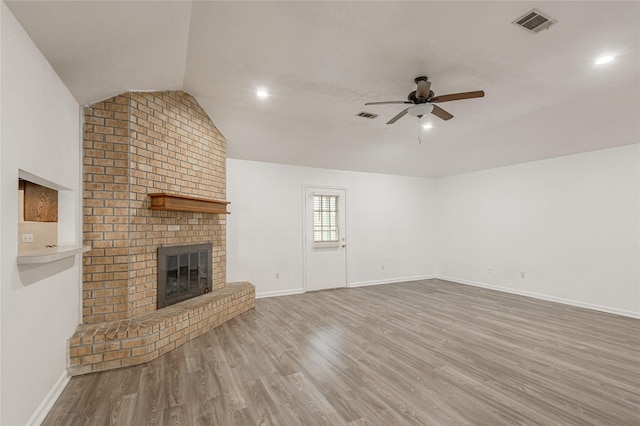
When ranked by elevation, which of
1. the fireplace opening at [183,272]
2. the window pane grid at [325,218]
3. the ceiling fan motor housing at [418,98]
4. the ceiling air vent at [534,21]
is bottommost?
the fireplace opening at [183,272]

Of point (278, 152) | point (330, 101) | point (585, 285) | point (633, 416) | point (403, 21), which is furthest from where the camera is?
point (278, 152)

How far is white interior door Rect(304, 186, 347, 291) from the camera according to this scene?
6.02 meters

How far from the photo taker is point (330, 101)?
3822 millimetres

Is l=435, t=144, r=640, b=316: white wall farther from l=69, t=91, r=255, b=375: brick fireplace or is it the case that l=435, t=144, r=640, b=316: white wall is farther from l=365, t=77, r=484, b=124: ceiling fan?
l=69, t=91, r=255, b=375: brick fireplace

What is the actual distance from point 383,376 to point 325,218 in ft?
12.8

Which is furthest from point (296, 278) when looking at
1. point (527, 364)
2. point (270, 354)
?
point (527, 364)

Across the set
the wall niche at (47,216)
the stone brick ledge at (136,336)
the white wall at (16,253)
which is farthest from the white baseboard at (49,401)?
the wall niche at (47,216)

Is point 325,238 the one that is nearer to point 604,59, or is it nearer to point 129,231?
point 129,231

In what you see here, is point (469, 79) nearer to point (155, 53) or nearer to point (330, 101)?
point (330, 101)

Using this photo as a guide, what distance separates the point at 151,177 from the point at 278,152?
2416 millimetres

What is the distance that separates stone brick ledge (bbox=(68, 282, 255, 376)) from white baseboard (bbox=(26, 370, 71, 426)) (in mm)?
163

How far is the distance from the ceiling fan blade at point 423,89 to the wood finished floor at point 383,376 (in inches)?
103

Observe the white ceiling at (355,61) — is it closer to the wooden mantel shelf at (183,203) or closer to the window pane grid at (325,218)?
the wooden mantel shelf at (183,203)

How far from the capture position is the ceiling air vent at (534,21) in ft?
7.20
